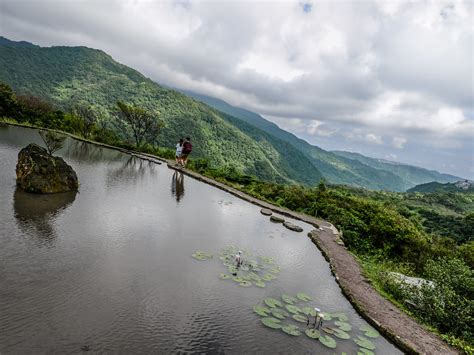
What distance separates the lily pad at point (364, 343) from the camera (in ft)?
22.6

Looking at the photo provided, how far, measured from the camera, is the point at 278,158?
643ft

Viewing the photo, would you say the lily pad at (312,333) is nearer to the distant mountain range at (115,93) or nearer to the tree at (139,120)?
the tree at (139,120)

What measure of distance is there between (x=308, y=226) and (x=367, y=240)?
130 inches

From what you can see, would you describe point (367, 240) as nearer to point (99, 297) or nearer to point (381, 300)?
point (381, 300)

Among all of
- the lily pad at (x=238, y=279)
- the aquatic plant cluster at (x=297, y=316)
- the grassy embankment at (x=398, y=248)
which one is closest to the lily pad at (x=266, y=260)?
the aquatic plant cluster at (x=297, y=316)

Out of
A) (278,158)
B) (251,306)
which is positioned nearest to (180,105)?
(278,158)

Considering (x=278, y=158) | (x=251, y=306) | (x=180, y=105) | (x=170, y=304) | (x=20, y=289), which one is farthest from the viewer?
(x=278, y=158)

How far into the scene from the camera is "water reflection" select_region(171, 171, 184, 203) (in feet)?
55.0

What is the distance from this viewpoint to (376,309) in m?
8.64

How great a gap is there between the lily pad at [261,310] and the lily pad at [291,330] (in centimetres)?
56

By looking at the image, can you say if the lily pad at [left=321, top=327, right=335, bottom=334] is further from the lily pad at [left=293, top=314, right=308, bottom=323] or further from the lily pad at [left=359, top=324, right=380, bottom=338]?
the lily pad at [left=359, top=324, right=380, bottom=338]

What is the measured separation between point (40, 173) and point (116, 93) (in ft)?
390

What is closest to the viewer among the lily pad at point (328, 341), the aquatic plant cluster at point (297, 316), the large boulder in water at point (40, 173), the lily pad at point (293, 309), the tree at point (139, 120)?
the lily pad at point (328, 341)

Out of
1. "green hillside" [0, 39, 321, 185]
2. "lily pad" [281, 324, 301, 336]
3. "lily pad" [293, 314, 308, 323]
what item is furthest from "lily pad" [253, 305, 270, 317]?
"green hillside" [0, 39, 321, 185]
